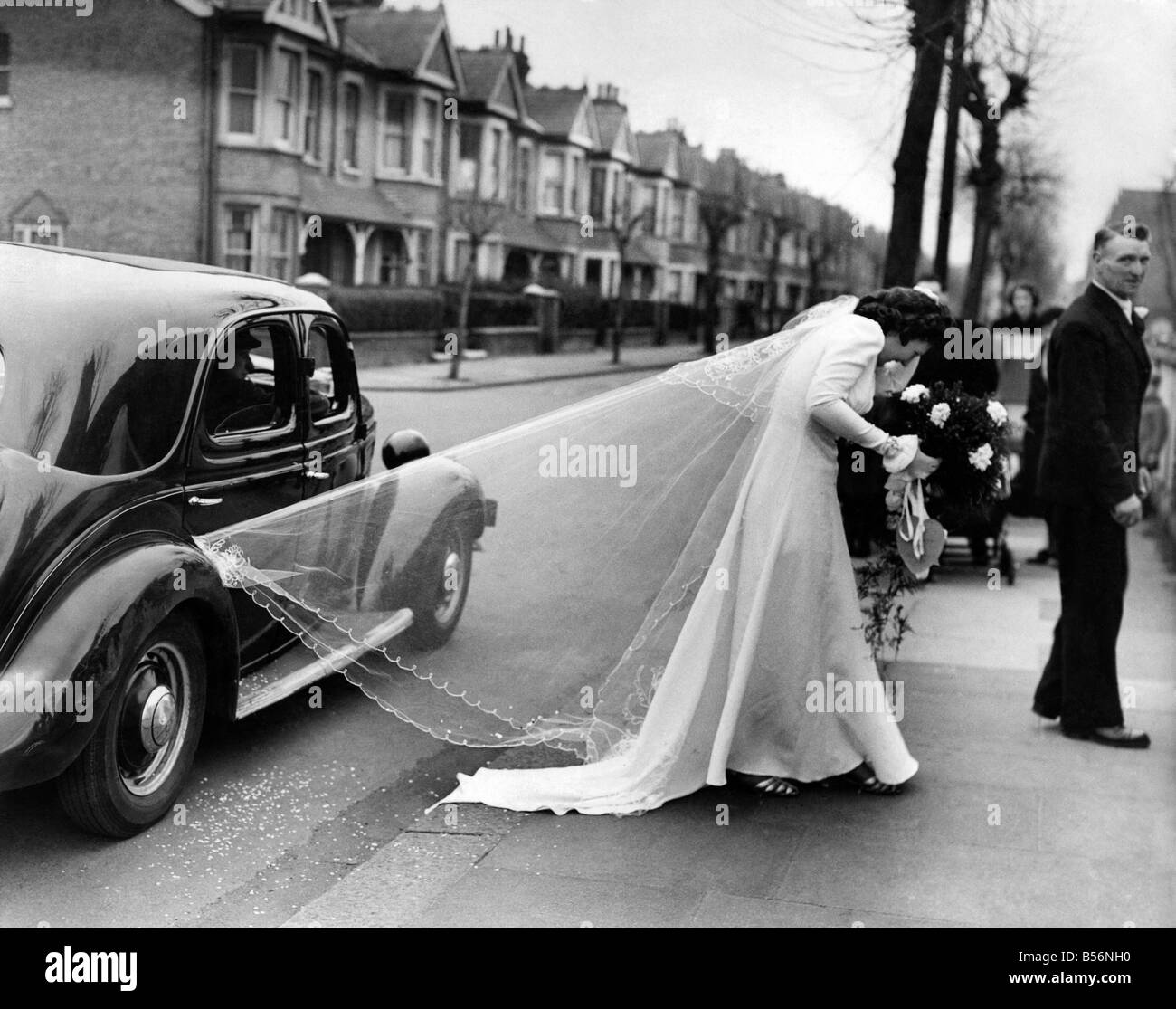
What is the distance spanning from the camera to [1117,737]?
5.94m

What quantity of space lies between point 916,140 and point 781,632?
678 centimetres

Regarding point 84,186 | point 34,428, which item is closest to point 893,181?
point 34,428

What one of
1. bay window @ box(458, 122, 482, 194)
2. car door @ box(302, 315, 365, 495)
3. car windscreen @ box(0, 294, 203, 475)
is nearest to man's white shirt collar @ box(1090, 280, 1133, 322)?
car door @ box(302, 315, 365, 495)

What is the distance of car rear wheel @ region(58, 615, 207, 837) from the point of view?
14.5ft

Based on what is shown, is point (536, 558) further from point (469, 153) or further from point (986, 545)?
point (469, 153)

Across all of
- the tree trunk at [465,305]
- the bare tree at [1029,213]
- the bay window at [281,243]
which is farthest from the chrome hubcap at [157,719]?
the bare tree at [1029,213]

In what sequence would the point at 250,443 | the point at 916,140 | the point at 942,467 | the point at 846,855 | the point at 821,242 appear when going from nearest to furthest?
the point at 846,855 → the point at 942,467 → the point at 250,443 → the point at 916,140 → the point at 821,242

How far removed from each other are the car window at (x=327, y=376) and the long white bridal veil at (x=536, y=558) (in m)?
1.03

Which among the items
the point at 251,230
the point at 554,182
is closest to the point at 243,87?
the point at 251,230

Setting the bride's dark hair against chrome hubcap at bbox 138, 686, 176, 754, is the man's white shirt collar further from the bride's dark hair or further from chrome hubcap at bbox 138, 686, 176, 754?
chrome hubcap at bbox 138, 686, 176, 754

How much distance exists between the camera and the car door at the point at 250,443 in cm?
529

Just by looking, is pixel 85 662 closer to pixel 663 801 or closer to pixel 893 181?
pixel 663 801

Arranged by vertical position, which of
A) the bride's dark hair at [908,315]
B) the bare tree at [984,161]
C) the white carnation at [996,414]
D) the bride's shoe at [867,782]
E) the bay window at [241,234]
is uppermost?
the bare tree at [984,161]

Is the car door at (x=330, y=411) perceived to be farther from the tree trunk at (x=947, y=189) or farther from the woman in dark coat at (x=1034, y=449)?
the tree trunk at (x=947, y=189)
